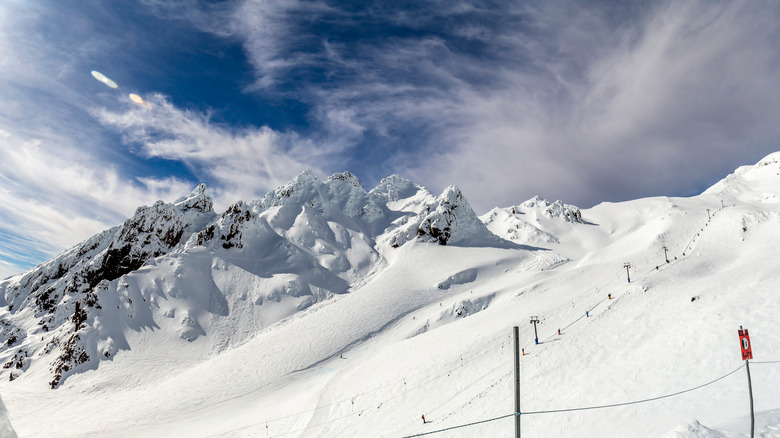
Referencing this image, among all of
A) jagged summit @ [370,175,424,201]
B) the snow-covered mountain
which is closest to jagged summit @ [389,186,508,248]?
the snow-covered mountain

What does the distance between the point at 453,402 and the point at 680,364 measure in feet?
54.3

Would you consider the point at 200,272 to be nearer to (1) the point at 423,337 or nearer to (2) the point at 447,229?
(1) the point at 423,337

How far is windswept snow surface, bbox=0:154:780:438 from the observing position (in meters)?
24.2

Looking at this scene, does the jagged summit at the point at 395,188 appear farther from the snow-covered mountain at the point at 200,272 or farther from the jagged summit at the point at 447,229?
the jagged summit at the point at 447,229

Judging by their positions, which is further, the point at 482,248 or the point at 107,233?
the point at 107,233

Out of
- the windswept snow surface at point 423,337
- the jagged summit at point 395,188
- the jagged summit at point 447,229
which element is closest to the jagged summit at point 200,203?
the windswept snow surface at point 423,337

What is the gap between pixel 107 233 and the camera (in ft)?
392

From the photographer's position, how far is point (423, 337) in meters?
49.2

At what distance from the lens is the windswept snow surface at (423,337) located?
79.4 ft

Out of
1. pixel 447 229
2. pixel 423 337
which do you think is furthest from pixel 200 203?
pixel 423 337

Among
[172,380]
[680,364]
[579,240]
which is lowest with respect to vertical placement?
[172,380]

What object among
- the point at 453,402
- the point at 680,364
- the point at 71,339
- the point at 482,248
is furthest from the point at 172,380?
the point at 482,248

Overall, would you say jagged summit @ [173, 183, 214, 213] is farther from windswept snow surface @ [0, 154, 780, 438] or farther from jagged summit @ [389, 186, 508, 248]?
jagged summit @ [389, 186, 508, 248]

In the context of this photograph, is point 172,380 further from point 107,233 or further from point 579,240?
point 579,240
